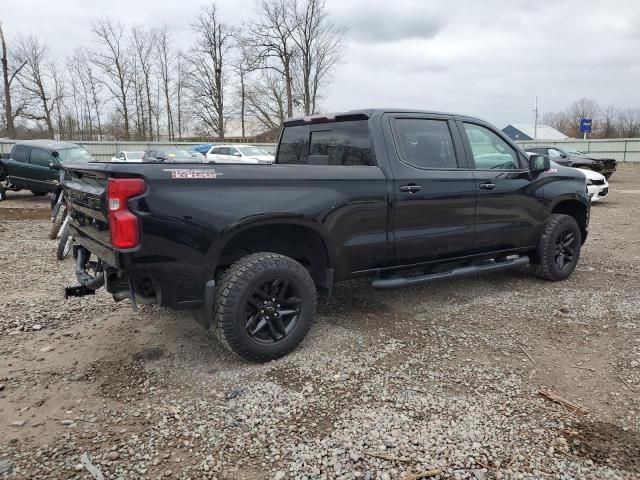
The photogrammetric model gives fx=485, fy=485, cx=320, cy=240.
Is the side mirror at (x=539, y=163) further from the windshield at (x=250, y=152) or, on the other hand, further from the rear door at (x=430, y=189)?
the windshield at (x=250, y=152)

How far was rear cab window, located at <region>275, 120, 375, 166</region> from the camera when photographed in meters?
4.19

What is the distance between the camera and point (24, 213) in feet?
38.4

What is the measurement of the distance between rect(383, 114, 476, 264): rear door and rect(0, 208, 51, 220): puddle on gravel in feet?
31.8

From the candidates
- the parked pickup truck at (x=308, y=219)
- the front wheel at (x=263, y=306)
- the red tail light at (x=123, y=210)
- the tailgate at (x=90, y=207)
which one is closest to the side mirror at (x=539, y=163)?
the parked pickup truck at (x=308, y=219)

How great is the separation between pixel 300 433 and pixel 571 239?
440 centimetres

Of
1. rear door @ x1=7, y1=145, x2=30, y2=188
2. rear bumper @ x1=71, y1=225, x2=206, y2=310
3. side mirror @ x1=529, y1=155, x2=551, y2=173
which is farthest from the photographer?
rear door @ x1=7, y1=145, x2=30, y2=188

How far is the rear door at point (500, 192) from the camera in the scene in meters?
4.75

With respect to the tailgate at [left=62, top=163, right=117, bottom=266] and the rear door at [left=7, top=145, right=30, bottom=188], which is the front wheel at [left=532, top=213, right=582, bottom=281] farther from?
the rear door at [left=7, top=145, right=30, bottom=188]

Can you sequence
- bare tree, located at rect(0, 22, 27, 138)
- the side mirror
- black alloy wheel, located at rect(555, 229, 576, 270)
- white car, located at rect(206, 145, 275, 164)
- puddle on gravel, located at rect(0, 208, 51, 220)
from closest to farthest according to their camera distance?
the side mirror, black alloy wheel, located at rect(555, 229, 576, 270), puddle on gravel, located at rect(0, 208, 51, 220), white car, located at rect(206, 145, 275, 164), bare tree, located at rect(0, 22, 27, 138)

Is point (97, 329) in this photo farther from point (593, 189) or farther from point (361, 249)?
point (593, 189)

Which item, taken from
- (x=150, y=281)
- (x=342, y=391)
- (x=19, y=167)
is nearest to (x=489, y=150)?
(x=342, y=391)

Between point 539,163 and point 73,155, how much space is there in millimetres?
13731

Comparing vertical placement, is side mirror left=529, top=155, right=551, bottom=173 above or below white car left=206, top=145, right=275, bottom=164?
below

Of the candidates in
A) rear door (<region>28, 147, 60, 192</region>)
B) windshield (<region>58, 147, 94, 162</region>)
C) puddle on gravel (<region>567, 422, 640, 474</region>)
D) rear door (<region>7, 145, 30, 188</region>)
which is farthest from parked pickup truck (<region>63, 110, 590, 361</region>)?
rear door (<region>7, 145, 30, 188</region>)
